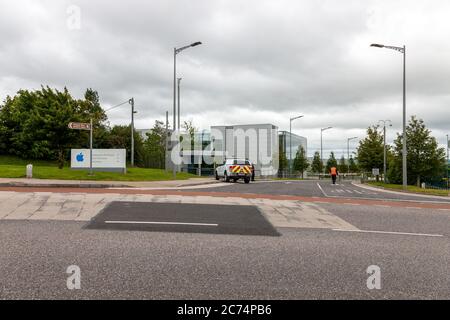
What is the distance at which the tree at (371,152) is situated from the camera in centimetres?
4925

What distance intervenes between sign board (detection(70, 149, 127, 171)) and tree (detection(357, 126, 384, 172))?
3515cm

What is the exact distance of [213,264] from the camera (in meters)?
5.00

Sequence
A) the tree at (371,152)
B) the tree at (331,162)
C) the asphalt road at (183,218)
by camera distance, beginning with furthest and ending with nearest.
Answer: the tree at (331,162) < the tree at (371,152) < the asphalt road at (183,218)

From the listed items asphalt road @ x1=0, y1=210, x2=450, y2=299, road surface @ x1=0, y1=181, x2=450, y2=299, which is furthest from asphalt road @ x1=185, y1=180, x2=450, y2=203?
asphalt road @ x1=0, y1=210, x2=450, y2=299

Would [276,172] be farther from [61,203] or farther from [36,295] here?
[36,295]

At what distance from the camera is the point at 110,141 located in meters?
50.6

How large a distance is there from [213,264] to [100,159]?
2127 cm

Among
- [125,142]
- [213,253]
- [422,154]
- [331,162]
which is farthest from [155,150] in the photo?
[213,253]

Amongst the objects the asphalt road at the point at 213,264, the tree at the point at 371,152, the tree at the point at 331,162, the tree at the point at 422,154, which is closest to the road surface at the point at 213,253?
the asphalt road at the point at 213,264

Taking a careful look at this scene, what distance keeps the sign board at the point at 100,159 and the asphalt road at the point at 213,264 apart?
17.7 m

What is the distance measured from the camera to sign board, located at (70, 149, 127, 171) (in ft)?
80.6

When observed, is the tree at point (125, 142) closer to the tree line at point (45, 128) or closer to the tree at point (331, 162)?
the tree line at point (45, 128)

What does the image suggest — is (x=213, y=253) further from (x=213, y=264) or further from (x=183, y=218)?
(x=183, y=218)
